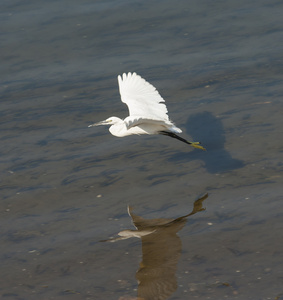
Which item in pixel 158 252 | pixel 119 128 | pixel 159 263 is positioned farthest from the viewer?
pixel 119 128

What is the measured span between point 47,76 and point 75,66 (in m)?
0.58

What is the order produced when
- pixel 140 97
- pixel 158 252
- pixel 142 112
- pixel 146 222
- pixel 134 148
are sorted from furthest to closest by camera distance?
pixel 134 148 → pixel 140 97 → pixel 142 112 → pixel 146 222 → pixel 158 252

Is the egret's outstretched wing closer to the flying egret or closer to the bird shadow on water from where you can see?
the flying egret

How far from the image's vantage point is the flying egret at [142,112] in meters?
8.08

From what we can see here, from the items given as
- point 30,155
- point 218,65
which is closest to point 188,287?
point 30,155

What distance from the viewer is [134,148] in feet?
29.7

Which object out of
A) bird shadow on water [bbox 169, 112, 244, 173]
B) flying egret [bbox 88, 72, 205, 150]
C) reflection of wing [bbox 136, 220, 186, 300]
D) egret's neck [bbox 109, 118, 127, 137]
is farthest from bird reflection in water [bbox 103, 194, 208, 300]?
egret's neck [bbox 109, 118, 127, 137]

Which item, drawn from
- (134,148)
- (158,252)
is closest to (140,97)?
(134,148)

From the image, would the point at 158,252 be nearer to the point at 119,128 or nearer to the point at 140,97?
the point at 119,128

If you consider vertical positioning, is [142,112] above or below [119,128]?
above

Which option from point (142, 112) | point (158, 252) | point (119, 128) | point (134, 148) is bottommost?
point (158, 252)

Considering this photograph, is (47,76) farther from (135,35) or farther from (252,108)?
(252,108)

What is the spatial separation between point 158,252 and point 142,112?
2.11m

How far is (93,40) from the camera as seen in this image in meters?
12.3
